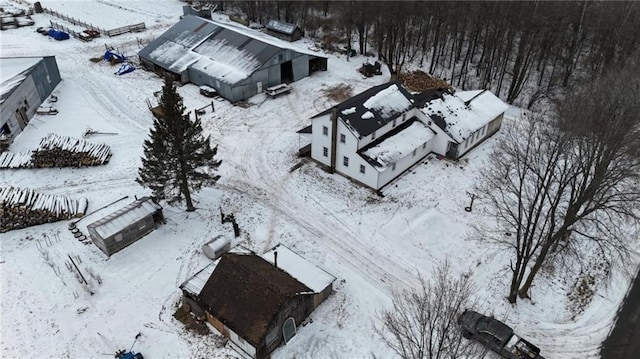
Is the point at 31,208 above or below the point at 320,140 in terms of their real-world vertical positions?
below

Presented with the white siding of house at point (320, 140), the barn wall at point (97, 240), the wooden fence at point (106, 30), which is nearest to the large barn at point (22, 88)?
the wooden fence at point (106, 30)

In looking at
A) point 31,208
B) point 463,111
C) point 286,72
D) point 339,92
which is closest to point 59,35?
point 286,72

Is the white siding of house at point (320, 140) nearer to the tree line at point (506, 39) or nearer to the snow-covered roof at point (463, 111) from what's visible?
the snow-covered roof at point (463, 111)

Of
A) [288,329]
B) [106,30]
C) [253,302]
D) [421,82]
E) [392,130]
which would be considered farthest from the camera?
[106,30]

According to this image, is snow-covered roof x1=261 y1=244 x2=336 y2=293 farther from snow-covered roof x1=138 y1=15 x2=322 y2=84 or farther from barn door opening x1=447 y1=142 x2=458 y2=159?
snow-covered roof x1=138 y1=15 x2=322 y2=84

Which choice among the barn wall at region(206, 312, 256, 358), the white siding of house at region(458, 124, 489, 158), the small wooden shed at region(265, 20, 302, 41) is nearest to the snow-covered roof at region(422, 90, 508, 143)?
the white siding of house at region(458, 124, 489, 158)

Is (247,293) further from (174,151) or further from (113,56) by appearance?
(113,56)

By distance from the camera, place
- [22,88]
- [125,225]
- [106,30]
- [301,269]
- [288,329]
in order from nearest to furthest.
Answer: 1. [288,329]
2. [301,269]
3. [125,225]
4. [22,88]
5. [106,30]
